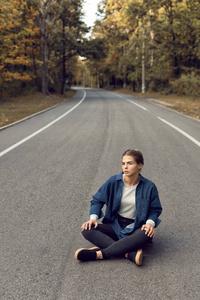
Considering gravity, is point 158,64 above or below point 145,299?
above

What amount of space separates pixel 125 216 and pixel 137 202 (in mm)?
258

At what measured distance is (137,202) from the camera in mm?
3613

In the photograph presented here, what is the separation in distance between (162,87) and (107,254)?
4137cm

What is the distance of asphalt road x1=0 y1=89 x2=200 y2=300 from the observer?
9.66 ft

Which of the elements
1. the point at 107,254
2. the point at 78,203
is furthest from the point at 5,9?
the point at 107,254

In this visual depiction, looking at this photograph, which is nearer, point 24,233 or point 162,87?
point 24,233

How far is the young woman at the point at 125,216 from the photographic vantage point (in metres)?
3.46

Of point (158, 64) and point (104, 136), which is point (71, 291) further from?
point (158, 64)

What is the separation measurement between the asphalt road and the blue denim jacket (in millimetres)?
351

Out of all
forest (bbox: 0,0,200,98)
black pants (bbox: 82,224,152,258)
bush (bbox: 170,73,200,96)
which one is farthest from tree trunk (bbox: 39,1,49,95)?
black pants (bbox: 82,224,152,258)

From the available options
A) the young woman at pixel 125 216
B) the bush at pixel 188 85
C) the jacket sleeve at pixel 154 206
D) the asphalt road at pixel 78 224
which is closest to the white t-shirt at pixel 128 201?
the young woman at pixel 125 216

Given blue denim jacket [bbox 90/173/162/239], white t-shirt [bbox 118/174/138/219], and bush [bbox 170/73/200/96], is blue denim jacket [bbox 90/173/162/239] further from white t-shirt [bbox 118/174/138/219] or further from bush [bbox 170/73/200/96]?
bush [bbox 170/73/200/96]

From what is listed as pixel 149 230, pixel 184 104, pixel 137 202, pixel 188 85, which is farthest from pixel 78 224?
pixel 188 85

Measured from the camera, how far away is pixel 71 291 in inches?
113
